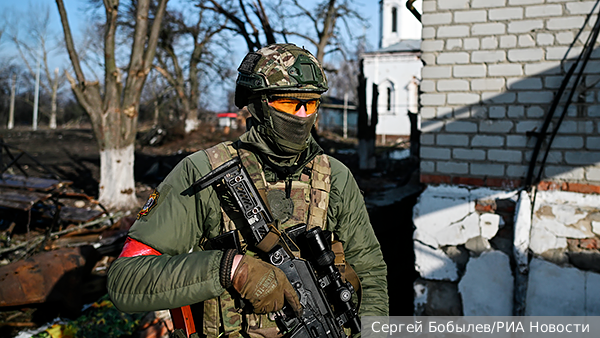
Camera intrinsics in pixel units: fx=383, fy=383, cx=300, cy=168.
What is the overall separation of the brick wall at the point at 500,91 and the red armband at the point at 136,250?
287cm

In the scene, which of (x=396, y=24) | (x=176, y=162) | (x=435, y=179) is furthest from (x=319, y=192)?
(x=396, y=24)

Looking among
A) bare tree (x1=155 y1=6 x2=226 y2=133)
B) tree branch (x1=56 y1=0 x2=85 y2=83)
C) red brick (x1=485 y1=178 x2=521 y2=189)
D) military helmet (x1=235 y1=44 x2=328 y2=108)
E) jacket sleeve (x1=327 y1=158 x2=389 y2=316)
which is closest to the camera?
military helmet (x1=235 y1=44 x2=328 y2=108)

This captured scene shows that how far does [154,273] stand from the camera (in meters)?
1.24

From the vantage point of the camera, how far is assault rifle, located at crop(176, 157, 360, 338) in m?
1.42

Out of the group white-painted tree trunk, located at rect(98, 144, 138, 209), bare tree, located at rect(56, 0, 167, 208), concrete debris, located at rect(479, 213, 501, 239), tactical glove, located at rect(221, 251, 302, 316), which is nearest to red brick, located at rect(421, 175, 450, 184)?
concrete debris, located at rect(479, 213, 501, 239)

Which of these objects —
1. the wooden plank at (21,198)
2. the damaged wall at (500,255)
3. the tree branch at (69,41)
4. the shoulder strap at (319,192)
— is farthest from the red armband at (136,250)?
the tree branch at (69,41)

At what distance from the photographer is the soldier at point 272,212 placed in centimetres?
126

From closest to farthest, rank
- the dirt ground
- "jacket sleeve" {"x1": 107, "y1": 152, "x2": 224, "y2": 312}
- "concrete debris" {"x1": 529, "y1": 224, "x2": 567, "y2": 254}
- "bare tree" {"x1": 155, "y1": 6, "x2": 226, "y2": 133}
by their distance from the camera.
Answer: "jacket sleeve" {"x1": 107, "y1": 152, "x2": 224, "y2": 312} < "concrete debris" {"x1": 529, "y1": 224, "x2": 567, "y2": 254} < the dirt ground < "bare tree" {"x1": 155, "y1": 6, "x2": 226, "y2": 133}

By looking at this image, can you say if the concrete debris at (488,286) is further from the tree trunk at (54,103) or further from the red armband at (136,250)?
the tree trunk at (54,103)

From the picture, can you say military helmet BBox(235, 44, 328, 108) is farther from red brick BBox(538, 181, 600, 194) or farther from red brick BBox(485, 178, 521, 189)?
red brick BBox(538, 181, 600, 194)

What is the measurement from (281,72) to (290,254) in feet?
2.38

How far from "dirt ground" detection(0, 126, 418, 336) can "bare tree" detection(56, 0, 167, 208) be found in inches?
29.8

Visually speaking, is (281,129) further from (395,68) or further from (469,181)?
(395,68)

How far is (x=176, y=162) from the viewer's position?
12.6m
